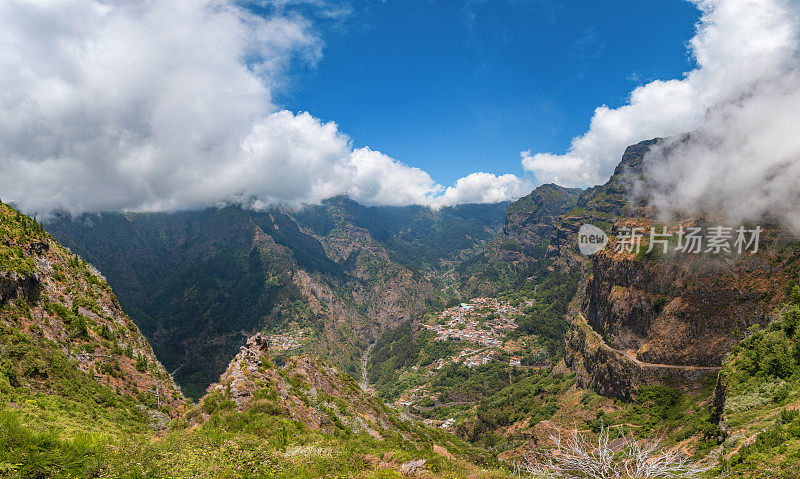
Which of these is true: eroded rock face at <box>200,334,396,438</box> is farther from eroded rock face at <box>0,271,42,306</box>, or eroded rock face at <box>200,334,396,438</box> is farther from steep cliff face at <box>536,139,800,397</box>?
steep cliff face at <box>536,139,800,397</box>

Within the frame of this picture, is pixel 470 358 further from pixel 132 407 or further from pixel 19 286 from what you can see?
pixel 19 286

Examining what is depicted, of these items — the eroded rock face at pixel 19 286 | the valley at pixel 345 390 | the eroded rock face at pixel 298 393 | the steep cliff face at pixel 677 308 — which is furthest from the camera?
the steep cliff face at pixel 677 308

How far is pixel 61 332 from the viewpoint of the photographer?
2588cm

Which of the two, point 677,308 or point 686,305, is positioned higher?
point 686,305

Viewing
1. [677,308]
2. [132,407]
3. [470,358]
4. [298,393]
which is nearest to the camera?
[132,407]

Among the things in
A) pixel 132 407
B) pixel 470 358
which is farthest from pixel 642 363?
pixel 470 358

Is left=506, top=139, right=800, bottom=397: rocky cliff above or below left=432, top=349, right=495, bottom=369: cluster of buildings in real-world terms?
above

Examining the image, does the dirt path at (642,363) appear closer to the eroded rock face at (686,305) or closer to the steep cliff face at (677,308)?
the steep cliff face at (677,308)

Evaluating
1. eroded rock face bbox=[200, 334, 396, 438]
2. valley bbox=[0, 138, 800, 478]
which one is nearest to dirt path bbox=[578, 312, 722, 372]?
valley bbox=[0, 138, 800, 478]

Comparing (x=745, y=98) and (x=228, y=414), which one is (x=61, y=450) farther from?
(x=745, y=98)

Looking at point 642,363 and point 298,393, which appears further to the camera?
point 642,363

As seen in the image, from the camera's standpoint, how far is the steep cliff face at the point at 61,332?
2050cm

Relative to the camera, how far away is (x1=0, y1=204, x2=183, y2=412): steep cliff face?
20.5 metres

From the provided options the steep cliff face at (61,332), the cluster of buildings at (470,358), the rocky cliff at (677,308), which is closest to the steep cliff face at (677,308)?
the rocky cliff at (677,308)
